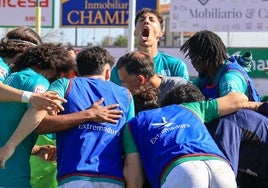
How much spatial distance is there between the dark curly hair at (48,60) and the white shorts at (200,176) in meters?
1.10

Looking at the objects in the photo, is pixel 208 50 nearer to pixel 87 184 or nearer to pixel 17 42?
pixel 17 42

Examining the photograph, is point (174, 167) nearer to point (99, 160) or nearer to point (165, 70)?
point (99, 160)

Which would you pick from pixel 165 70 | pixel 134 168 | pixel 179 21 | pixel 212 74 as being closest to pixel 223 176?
pixel 134 168

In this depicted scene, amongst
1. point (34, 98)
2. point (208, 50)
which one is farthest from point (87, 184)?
point (208, 50)

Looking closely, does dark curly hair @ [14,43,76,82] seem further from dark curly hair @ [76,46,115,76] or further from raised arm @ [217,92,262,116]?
raised arm @ [217,92,262,116]

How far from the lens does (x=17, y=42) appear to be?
15.0 ft

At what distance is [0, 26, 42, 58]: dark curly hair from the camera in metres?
4.56

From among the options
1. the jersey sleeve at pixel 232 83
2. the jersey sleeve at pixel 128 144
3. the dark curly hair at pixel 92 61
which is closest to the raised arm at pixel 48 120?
the jersey sleeve at pixel 128 144

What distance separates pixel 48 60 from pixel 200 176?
4.26ft

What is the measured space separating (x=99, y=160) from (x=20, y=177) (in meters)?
0.57

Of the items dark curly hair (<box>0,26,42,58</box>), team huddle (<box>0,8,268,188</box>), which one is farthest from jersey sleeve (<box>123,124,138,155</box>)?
dark curly hair (<box>0,26,42,58</box>)

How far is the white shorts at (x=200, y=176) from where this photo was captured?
3.62 meters

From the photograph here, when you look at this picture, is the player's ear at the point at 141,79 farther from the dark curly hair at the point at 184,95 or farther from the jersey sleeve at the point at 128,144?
the jersey sleeve at the point at 128,144

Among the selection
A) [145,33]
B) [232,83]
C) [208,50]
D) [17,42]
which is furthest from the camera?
[145,33]
